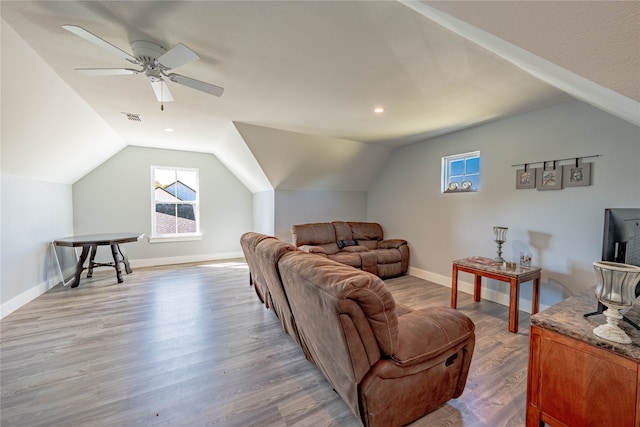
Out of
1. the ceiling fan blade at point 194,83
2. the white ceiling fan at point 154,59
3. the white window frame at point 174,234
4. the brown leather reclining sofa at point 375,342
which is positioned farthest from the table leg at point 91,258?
the brown leather reclining sofa at point 375,342

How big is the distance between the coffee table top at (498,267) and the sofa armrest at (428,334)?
1546 mm

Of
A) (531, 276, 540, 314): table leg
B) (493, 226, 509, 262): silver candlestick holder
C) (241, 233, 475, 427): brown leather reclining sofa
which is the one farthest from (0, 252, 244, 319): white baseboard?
(531, 276, 540, 314): table leg

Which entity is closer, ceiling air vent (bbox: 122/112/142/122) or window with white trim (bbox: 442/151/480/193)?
ceiling air vent (bbox: 122/112/142/122)

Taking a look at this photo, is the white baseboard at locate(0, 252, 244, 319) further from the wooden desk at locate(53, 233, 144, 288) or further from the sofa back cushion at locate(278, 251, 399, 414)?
the sofa back cushion at locate(278, 251, 399, 414)

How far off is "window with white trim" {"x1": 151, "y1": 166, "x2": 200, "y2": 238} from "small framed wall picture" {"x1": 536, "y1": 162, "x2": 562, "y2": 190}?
20.3 ft

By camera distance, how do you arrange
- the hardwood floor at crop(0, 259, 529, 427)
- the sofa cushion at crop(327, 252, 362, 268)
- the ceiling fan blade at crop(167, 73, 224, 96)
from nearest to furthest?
the hardwood floor at crop(0, 259, 529, 427)
the ceiling fan blade at crop(167, 73, 224, 96)
the sofa cushion at crop(327, 252, 362, 268)

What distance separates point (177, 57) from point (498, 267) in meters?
3.65

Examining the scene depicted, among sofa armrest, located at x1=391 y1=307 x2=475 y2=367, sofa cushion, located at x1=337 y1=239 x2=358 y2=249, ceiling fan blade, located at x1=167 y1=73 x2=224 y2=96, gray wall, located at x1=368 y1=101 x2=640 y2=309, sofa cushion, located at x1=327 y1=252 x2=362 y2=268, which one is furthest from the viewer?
sofa cushion, located at x1=337 y1=239 x2=358 y2=249

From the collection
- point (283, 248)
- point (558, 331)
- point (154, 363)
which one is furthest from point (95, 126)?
point (558, 331)

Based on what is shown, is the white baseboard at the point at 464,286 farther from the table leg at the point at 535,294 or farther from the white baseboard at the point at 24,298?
the white baseboard at the point at 24,298

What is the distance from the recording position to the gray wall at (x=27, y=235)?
2.96 metres

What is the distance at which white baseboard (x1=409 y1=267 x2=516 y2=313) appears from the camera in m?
3.37

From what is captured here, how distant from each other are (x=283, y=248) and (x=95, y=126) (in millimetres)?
3680

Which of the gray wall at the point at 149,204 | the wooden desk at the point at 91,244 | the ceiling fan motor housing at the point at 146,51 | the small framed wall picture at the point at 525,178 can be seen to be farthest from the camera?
the gray wall at the point at 149,204
